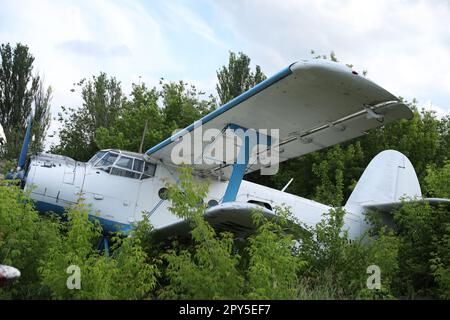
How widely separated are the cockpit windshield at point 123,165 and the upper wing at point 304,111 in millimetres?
231

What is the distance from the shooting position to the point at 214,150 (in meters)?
9.91

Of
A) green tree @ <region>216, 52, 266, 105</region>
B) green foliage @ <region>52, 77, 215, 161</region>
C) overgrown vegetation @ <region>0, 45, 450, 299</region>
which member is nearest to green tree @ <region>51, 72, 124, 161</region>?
green foliage @ <region>52, 77, 215, 161</region>

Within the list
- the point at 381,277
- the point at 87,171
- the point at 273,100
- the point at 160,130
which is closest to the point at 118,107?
the point at 160,130

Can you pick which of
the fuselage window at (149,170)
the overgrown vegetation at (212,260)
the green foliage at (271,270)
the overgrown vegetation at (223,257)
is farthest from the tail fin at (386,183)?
the green foliage at (271,270)

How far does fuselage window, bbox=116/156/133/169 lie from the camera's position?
995cm

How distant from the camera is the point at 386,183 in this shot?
12.4m

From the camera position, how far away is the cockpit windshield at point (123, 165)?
389 inches

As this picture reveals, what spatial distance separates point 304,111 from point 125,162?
145 inches

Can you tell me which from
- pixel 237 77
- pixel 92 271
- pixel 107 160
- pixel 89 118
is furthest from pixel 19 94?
pixel 92 271

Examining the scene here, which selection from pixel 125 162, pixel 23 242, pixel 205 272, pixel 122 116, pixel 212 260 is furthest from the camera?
pixel 122 116

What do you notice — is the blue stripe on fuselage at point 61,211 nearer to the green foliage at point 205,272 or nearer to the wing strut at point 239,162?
the wing strut at point 239,162

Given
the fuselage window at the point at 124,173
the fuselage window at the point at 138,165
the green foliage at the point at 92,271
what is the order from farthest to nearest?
the fuselage window at the point at 138,165 < the fuselage window at the point at 124,173 < the green foliage at the point at 92,271

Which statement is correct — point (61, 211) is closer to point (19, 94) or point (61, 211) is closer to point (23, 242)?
point (23, 242)
